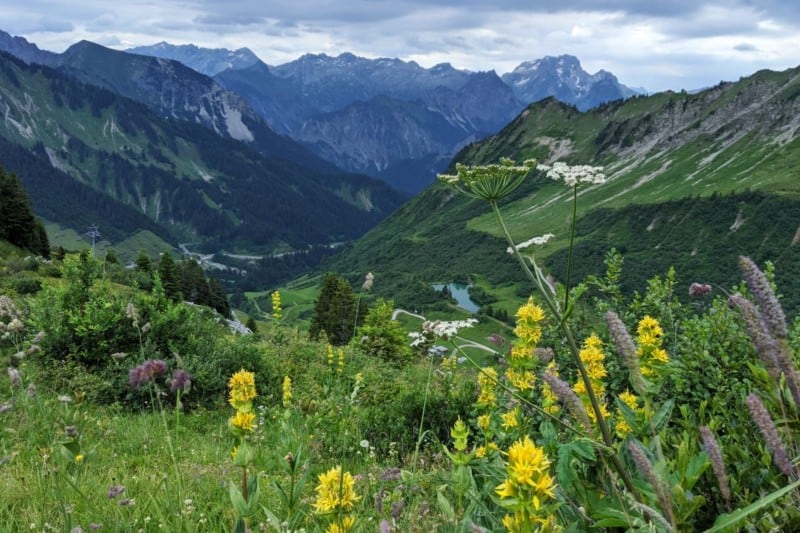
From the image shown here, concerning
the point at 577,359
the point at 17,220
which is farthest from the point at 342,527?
the point at 17,220

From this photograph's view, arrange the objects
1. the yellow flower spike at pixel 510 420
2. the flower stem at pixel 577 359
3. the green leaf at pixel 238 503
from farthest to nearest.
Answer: the yellow flower spike at pixel 510 420 < the green leaf at pixel 238 503 < the flower stem at pixel 577 359

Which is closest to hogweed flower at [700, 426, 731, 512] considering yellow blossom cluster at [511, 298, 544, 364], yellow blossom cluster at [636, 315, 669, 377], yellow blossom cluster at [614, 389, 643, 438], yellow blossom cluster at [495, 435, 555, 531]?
yellow blossom cluster at [495, 435, 555, 531]

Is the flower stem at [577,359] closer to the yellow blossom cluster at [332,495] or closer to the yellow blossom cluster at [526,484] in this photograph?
the yellow blossom cluster at [526,484]

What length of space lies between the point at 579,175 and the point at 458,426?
5.94ft

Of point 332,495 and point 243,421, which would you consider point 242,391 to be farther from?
point 332,495

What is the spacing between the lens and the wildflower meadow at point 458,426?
264 cm

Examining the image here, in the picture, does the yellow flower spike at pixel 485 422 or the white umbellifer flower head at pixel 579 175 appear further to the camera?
the yellow flower spike at pixel 485 422

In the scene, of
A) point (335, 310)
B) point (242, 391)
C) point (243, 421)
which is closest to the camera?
point (243, 421)

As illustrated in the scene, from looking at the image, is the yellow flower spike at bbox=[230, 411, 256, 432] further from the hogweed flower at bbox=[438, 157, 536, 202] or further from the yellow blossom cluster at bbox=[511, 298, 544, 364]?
the yellow blossom cluster at bbox=[511, 298, 544, 364]

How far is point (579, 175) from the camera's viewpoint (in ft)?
12.2

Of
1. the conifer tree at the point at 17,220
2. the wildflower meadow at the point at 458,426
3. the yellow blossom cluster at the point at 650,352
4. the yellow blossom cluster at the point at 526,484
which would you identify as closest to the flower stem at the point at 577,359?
the wildflower meadow at the point at 458,426

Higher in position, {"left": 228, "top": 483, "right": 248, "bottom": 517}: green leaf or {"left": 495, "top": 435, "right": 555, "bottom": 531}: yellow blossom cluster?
{"left": 495, "top": 435, "right": 555, "bottom": 531}: yellow blossom cluster

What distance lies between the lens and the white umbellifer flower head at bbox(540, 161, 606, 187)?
3.63 metres

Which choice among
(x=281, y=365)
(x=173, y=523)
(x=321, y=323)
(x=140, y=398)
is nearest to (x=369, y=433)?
(x=173, y=523)
